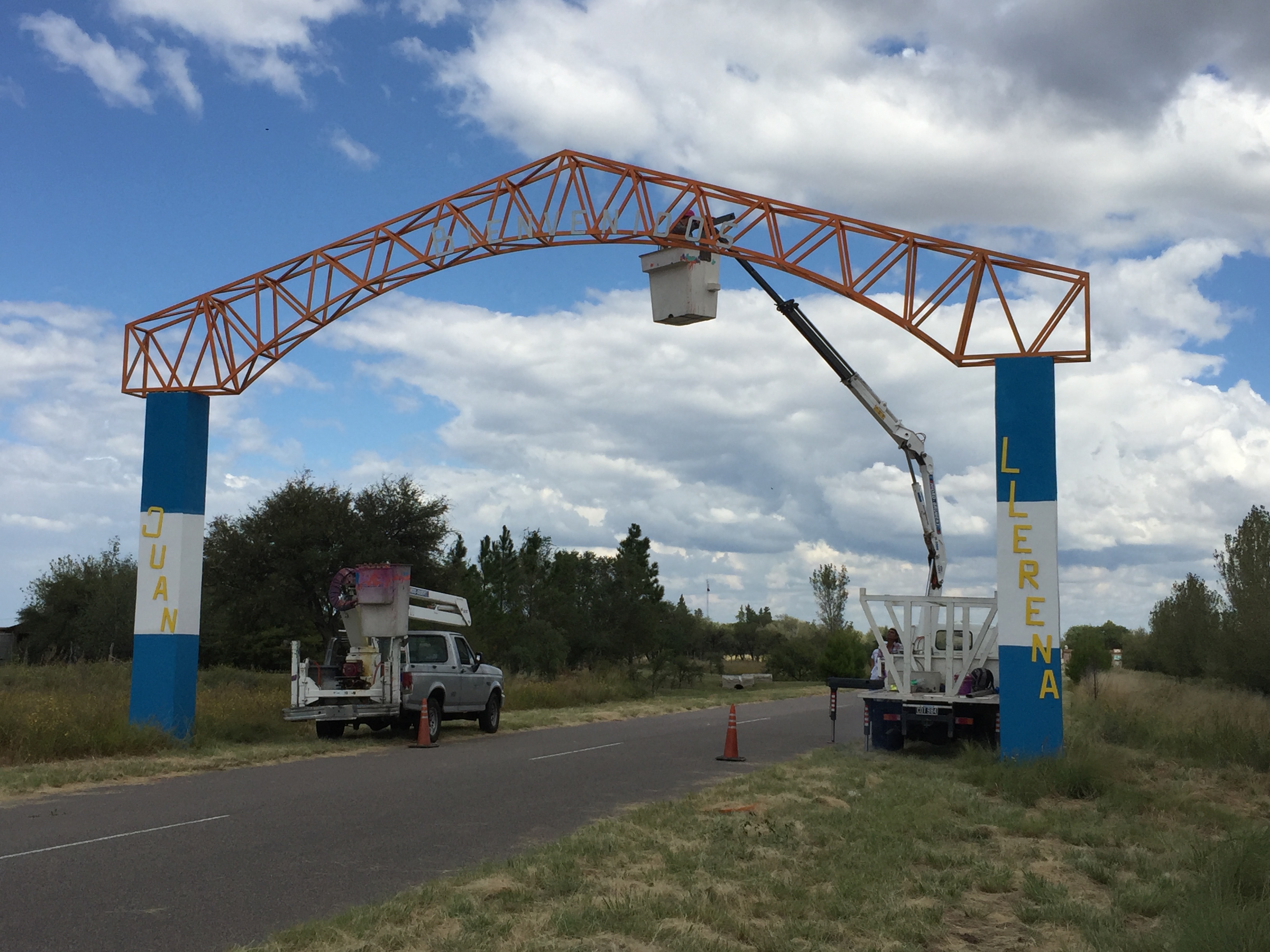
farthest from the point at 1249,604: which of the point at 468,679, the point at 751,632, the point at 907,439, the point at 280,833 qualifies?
the point at 751,632

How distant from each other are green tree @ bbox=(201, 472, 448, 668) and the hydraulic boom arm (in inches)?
969

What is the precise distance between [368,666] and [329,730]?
1.87 metres

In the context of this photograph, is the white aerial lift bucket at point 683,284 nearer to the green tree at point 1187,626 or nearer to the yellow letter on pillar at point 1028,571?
the yellow letter on pillar at point 1028,571

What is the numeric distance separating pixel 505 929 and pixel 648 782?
8.46 m

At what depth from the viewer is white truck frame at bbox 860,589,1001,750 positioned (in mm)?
18375

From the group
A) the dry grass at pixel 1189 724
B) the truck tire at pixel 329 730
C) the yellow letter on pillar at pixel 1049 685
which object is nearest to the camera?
the yellow letter on pillar at pixel 1049 685

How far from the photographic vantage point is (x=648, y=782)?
50.5 feet

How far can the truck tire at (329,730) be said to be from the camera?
854 inches

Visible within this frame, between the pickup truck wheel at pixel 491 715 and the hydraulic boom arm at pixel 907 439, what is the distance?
9371 mm

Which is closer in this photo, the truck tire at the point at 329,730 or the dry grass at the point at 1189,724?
the dry grass at the point at 1189,724

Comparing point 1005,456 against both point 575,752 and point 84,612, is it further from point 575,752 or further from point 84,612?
point 84,612

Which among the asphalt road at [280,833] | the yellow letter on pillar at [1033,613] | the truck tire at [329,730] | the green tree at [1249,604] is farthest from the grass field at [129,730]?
the green tree at [1249,604]

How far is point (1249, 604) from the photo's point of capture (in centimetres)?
3866

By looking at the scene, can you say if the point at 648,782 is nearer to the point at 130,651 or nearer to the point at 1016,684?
the point at 1016,684
